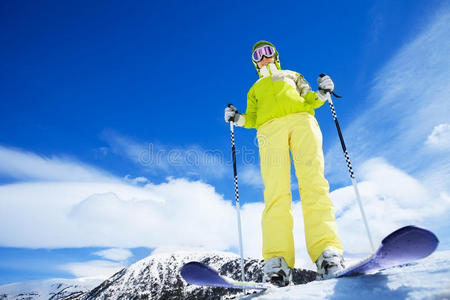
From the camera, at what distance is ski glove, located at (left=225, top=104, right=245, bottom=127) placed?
6.13m

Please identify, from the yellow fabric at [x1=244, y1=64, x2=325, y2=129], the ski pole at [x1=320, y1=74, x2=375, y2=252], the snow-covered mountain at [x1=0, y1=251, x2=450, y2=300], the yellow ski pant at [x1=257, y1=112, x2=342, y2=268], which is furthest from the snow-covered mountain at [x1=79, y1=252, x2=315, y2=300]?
the yellow ski pant at [x1=257, y1=112, x2=342, y2=268]

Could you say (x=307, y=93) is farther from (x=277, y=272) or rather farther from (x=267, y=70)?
(x=277, y=272)

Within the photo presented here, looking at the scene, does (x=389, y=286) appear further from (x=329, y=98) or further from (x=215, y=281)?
(x=329, y=98)

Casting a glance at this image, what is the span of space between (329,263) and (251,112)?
142 inches

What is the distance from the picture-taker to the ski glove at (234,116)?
6133 mm

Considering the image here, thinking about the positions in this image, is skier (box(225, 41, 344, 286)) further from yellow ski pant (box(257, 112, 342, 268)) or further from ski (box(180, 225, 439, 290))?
ski (box(180, 225, 439, 290))

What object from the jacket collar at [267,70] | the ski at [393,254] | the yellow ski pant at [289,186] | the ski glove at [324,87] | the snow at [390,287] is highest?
the jacket collar at [267,70]

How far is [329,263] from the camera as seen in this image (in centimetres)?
367

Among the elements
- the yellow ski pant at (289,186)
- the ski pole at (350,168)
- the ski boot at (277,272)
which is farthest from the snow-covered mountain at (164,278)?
the ski boot at (277,272)

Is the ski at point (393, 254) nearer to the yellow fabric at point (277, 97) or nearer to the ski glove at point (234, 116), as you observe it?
the yellow fabric at point (277, 97)

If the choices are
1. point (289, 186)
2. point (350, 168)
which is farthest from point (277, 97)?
point (350, 168)

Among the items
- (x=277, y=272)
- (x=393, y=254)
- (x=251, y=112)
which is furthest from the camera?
(x=251, y=112)

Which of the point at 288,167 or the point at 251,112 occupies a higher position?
the point at 251,112

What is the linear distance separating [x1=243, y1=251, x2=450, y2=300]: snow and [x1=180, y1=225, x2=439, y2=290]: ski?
0.11m
